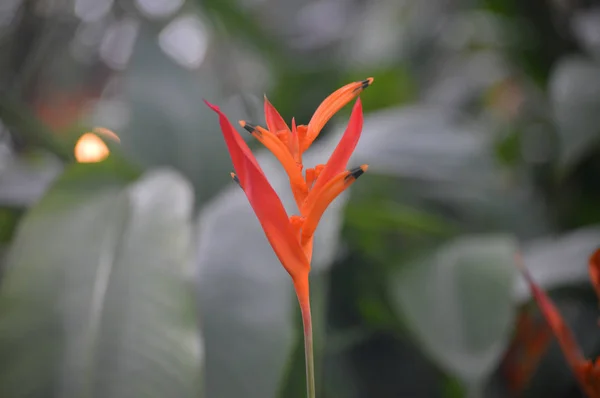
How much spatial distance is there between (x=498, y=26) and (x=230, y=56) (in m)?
0.44

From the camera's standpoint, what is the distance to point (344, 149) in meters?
0.14

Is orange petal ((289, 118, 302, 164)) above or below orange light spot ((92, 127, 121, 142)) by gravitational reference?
below

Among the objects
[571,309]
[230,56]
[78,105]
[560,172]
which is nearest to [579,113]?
[560,172]

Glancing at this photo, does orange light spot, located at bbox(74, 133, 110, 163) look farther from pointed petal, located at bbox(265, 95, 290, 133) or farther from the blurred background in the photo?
pointed petal, located at bbox(265, 95, 290, 133)

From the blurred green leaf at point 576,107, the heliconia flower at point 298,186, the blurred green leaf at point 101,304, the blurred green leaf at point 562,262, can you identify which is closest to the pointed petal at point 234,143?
the heliconia flower at point 298,186

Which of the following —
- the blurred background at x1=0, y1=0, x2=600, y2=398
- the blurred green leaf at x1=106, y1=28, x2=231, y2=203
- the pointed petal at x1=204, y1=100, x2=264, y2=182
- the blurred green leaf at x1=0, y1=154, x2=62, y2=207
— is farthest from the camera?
the blurred green leaf at x1=106, y1=28, x2=231, y2=203

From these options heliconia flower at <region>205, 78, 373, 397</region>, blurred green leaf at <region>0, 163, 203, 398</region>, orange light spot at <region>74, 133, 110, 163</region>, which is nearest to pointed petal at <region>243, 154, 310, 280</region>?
heliconia flower at <region>205, 78, 373, 397</region>

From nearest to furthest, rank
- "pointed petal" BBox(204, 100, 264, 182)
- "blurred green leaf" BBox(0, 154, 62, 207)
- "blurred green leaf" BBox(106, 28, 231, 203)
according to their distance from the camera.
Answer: "pointed petal" BBox(204, 100, 264, 182), "blurred green leaf" BBox(0, 154, 62, 207), "blurred green leaf" BBox(106, 28, 231, 203)

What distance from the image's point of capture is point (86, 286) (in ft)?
0.85

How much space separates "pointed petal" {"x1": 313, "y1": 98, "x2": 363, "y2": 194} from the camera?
0.14m

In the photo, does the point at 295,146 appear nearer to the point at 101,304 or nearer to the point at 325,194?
the point at 325,194

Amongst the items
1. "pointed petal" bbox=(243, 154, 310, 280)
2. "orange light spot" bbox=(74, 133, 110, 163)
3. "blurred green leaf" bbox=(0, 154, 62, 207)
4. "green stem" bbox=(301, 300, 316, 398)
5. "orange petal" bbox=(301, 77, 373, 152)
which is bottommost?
"green stem" bbox=(301, 300, 316, 398)

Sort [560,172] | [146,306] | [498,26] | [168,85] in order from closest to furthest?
[146,306] < [560,172] < [168,85] < [498,26]

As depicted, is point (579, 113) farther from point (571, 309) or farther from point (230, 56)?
point (230, 56)
